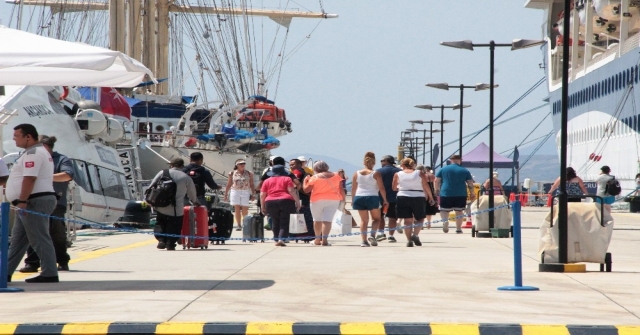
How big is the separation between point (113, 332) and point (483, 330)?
2.52 m

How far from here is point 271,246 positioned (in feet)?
64.2

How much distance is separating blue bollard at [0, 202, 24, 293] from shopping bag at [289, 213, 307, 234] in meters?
8.81

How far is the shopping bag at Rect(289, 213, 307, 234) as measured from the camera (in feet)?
65.2

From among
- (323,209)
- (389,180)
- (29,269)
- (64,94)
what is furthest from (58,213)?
(64,94)

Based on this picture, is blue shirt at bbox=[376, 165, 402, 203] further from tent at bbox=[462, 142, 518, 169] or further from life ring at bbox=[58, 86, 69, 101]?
tent at bbox=[462, 142, 518, 169]

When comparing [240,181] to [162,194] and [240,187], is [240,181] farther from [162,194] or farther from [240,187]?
[162,194]

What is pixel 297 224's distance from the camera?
19.9m

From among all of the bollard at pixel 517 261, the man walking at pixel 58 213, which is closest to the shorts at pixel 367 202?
the man walking at pixel 58 213

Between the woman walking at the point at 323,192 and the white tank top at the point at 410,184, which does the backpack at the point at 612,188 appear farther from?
the woman walking at the point at 323,192

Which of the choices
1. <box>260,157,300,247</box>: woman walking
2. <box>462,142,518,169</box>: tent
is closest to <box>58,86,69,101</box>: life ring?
<box>260,157,300,247</box>: woman walking

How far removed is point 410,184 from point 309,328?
37.1 feet

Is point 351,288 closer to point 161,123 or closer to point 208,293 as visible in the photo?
point 208,293

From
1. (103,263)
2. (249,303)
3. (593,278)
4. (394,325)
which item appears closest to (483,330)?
(394,325)

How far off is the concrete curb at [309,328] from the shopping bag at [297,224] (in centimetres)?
1132
